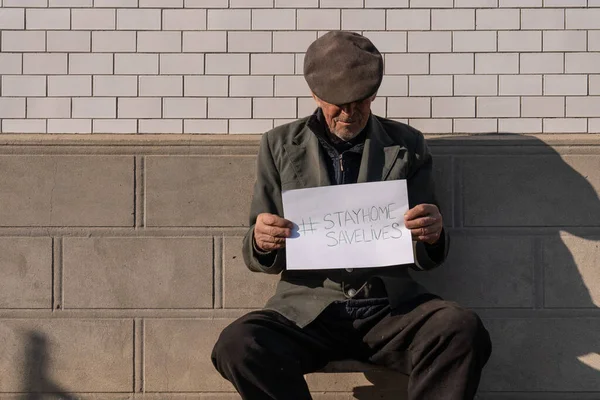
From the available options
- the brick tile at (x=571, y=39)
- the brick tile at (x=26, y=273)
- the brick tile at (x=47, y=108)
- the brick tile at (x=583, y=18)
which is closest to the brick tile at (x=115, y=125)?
the brick tile at (x=47, y=108)

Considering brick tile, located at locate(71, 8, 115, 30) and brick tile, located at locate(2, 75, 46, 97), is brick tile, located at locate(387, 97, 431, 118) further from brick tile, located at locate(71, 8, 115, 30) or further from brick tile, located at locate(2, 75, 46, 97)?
brick tile, located at locate(2, 75, 46, 97)

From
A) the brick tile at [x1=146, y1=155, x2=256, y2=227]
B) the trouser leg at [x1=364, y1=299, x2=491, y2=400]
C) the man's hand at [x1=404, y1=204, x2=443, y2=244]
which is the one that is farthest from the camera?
the brick tile at [x1=146, y1=155, x2=256, y2=227]

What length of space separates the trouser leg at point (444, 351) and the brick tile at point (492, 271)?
2.80 ft

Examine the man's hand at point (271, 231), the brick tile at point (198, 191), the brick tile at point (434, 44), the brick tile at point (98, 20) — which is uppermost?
the brick tile at point (98, 20)

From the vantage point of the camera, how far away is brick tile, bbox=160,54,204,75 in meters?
4.66

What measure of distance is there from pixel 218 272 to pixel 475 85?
4.99 feet

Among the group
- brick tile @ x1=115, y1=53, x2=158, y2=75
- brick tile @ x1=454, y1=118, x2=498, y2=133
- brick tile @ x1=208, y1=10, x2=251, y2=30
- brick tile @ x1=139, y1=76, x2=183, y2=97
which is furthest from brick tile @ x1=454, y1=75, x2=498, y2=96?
brick tile @ x1=115, y1=53, x2=158, y2=75

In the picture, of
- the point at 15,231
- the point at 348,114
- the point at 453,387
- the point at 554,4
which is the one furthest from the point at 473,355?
the point at 15,231

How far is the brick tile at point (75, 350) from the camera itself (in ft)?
15.3

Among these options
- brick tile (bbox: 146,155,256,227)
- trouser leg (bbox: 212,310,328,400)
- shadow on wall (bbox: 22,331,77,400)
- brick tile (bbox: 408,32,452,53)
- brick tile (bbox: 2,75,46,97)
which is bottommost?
shadow on wall (bbox: 22,331,77,400)

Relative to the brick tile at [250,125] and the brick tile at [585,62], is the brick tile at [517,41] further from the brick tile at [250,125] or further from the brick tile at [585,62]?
the brick tile at [250,125]

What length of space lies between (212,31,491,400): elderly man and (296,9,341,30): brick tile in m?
0.57

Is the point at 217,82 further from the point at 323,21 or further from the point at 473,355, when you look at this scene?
the point at 473,355

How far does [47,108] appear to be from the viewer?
4676 mm
